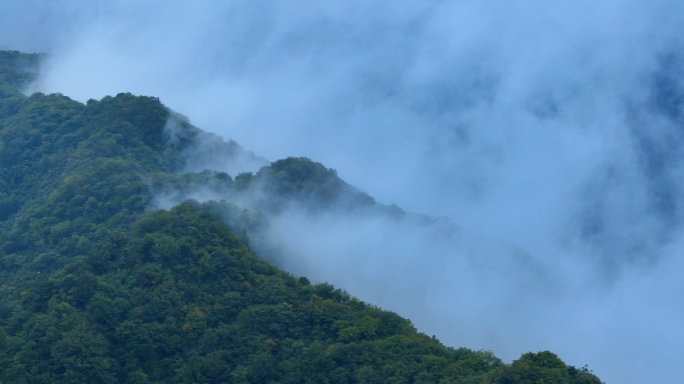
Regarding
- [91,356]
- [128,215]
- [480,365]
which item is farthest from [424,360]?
[128,215]

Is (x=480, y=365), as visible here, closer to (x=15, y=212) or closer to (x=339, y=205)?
(x=339, y=205)

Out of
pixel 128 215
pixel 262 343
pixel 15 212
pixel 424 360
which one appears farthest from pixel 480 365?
pixel 15 212

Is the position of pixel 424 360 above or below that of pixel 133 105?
below

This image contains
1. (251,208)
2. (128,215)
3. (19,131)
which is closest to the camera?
(128,215)

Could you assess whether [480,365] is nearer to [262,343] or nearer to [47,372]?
[262,343]

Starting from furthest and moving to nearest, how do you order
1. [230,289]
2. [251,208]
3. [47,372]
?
[251,208], [230,289], [47,372]

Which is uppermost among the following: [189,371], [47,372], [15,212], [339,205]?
[339,205]

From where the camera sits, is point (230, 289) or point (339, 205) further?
point (339, 205)
